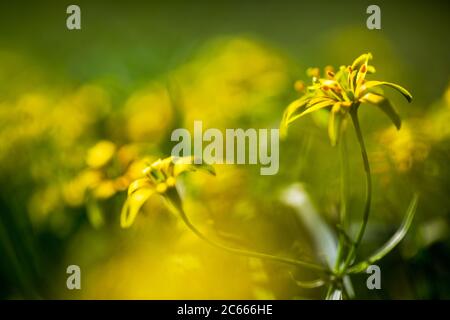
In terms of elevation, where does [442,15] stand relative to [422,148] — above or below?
above

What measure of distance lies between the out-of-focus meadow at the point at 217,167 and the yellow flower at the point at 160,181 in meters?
0.13

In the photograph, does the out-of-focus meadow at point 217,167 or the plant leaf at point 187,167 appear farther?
the out-of-focus meadow at point 217,167

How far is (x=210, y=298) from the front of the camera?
933 mm

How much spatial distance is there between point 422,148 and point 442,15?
0.37m

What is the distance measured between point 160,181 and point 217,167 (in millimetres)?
220

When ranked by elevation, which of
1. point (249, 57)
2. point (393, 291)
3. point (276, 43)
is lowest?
→ point (393, 291)

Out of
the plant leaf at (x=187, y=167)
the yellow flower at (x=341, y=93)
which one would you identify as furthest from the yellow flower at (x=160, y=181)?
the yellow flower at (x=341, y=93)

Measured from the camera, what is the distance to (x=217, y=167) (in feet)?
3.24

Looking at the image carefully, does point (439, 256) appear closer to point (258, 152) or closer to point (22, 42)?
point (258, 152)

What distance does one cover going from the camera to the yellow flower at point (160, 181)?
0.76 metres

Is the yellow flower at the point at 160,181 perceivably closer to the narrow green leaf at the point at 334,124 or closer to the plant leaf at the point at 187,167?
the plant leaf at the point at 187,167

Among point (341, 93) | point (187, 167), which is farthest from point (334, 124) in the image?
point (187, 167)

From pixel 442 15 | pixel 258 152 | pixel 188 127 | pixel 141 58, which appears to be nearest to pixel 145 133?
pixel 188 127

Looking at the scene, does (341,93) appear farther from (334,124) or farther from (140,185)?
(140,185)
